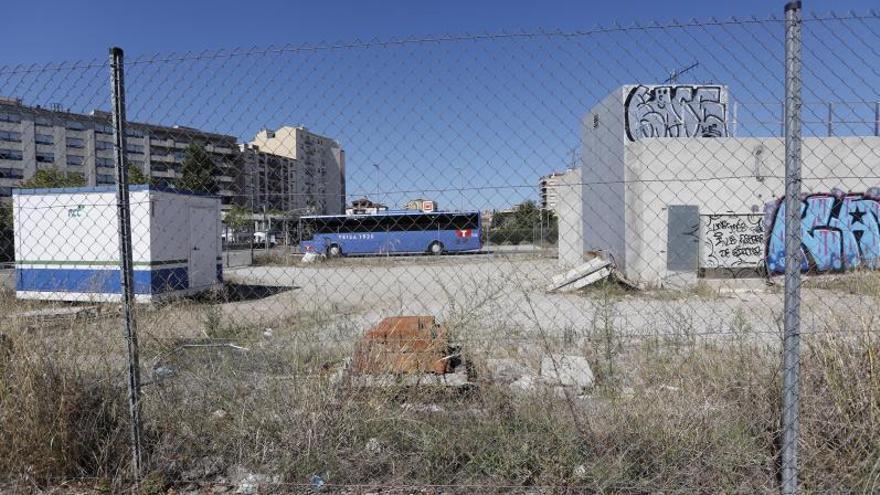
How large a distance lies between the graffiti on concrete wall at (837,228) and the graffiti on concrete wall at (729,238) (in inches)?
15.4

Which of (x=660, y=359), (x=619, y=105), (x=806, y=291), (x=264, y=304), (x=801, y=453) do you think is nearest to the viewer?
(x=801, y=453)

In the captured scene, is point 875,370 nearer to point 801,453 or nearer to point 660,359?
point 801,453

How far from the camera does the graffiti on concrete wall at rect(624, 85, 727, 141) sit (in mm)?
14719

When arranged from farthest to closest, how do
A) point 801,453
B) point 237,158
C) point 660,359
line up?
point 660,359, point 237,158, point 801,453

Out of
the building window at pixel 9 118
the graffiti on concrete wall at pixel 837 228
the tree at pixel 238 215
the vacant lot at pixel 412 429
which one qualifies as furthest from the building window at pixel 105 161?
the graffiti on concrete wall at pixel 837 228

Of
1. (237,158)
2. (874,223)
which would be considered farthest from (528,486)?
(874,223)

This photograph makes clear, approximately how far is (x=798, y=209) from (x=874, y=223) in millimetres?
15054

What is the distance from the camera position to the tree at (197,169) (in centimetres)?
386

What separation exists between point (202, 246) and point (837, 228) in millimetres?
16267

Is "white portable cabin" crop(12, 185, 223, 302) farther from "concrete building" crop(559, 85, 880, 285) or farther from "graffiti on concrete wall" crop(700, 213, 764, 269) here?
"graffiti on concrete wall" crop(700, 213, 764, 269)

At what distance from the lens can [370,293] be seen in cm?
1385

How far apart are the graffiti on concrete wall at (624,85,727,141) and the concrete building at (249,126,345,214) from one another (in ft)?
37.3

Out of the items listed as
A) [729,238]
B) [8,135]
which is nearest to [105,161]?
[8,135]

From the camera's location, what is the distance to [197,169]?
4195mm
